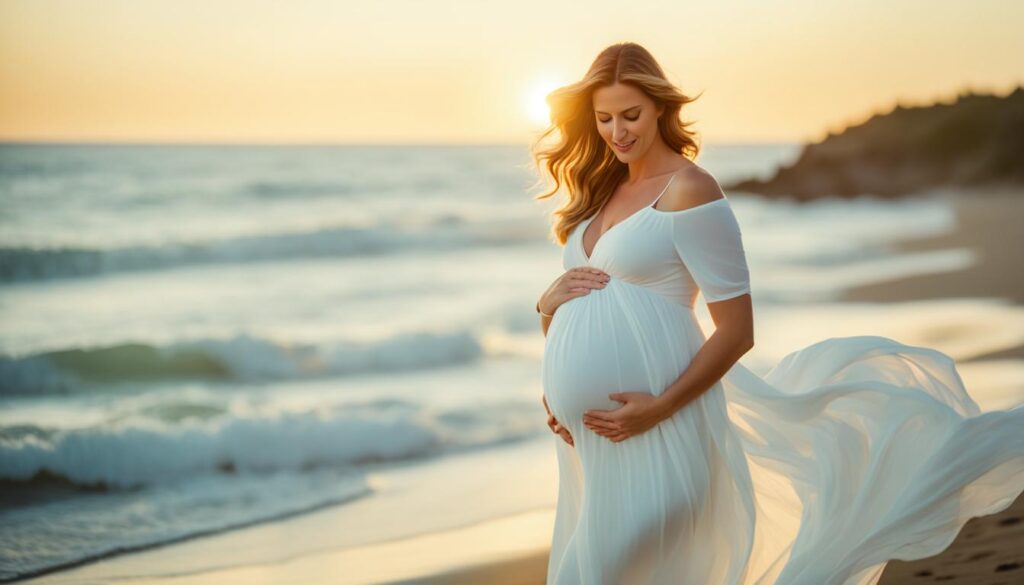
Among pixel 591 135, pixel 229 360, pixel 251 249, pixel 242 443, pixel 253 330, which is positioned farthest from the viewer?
pixel 251 249

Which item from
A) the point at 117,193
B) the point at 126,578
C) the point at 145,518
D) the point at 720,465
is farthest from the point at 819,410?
the point at 117,193

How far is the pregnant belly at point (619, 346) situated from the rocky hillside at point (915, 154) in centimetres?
4106

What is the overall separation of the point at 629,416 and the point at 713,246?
1.77ft

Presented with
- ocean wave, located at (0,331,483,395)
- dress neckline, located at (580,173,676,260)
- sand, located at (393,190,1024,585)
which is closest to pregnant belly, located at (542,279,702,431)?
dress neckline, located at (580,173,676,260)

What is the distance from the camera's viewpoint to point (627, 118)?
11.0 feet

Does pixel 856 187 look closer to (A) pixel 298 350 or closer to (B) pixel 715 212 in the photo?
(A) pixel 298 350

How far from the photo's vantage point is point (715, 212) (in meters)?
3.17

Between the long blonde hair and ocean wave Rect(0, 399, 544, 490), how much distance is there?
4.41m

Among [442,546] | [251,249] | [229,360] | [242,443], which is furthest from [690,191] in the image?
[251,249]

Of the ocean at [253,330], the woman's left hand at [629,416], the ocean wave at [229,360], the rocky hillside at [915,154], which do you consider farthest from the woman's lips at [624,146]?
the rocky hillside at [915,154]

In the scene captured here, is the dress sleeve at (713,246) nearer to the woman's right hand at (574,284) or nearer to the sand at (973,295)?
the woman's right hand at (574,284)

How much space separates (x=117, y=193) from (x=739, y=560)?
2789cm

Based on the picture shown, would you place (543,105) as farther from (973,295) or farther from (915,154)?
(915,154)

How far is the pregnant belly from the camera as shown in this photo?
334 centimetres
